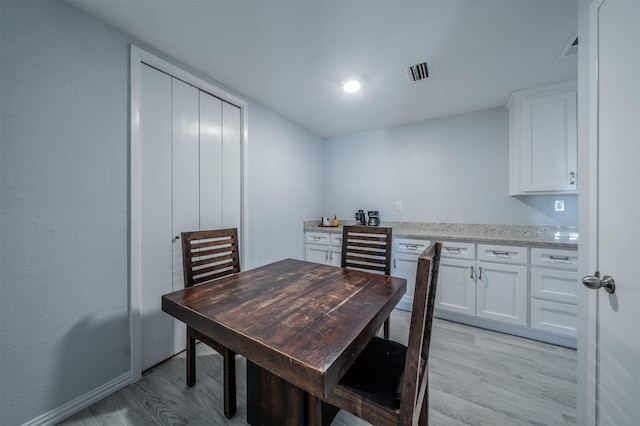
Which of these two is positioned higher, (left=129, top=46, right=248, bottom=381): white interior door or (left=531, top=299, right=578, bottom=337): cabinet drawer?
(left=129, top=46, right=248, bottom=381): white interior door

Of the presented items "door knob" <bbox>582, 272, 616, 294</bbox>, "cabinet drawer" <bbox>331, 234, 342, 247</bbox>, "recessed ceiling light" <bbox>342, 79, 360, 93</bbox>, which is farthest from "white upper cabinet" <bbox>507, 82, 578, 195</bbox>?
"cabinet drawer" <bbox>331, 234, 342, 247</bbox>

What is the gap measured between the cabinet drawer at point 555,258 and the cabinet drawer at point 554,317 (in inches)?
12.8

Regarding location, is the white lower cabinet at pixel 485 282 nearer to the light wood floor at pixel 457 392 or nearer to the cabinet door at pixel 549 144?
the light wood floor at pixel 457 392

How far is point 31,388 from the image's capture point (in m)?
1.20

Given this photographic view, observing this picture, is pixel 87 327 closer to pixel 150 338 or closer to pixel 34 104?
pixel 150 338

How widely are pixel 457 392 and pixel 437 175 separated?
7.37ft

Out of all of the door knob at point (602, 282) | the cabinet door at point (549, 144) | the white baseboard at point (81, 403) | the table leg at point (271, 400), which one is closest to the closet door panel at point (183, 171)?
the white baseboard at point (81, 403)

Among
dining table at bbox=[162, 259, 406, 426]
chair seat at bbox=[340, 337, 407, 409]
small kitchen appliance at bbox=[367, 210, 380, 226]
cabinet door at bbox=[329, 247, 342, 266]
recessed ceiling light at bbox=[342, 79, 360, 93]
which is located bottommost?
chair seat at bbox=[340, 337, 407, 409]

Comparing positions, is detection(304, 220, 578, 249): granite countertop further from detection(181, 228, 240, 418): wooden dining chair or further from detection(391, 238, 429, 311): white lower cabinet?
detection(181, 228, 240, 418): wooden dining chair

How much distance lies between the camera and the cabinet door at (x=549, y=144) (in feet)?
6.88

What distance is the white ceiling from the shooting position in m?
1.34

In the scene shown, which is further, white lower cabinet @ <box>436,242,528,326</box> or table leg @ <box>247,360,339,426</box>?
white lower cabinet @ <box>436,242,528,326</box>

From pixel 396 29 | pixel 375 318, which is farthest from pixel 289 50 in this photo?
pixel 375 318

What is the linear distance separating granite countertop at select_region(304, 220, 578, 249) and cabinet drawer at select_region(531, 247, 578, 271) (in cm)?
6
